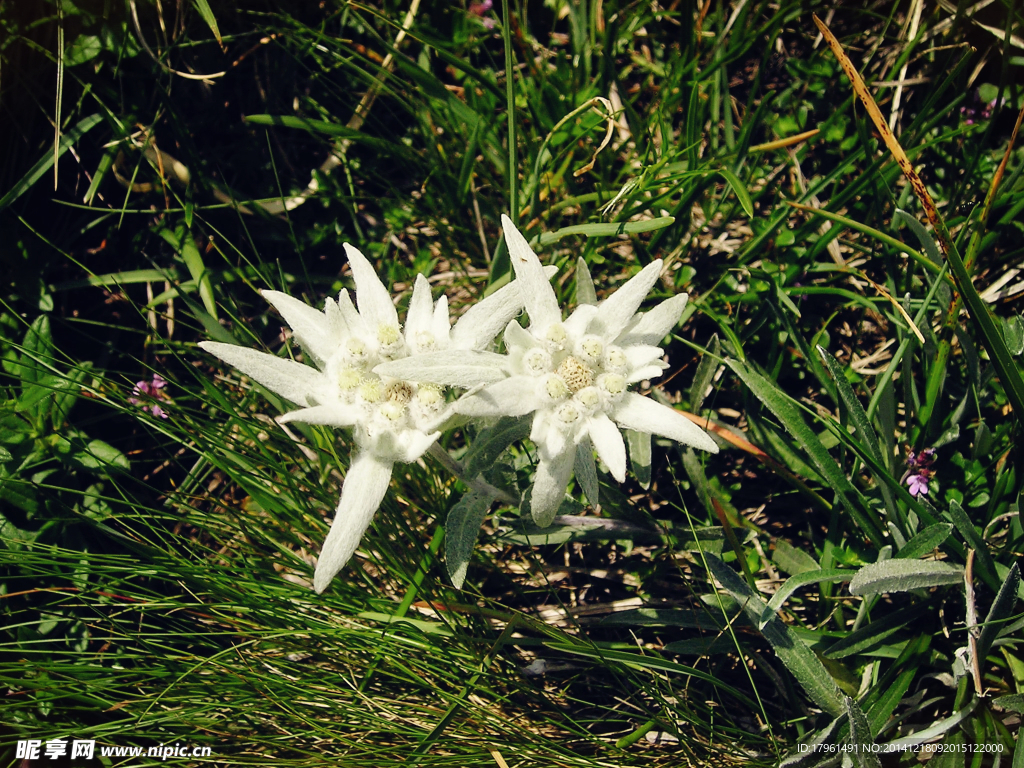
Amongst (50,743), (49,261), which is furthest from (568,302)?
(50,743)

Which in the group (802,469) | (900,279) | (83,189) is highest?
(83,189)

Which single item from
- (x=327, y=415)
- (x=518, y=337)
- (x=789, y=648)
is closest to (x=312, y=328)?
(x=327, y=415)

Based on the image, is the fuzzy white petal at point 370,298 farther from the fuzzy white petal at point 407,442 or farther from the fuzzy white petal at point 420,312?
the fuzzy white petal at point 407,442

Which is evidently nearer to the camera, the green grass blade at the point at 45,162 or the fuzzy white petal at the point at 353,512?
the fuzzy white petal at the point at 353,512

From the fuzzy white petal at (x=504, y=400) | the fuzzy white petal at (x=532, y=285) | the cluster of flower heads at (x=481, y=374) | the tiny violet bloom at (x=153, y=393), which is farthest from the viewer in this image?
the tiny violet bloom at (x=153, y=393)

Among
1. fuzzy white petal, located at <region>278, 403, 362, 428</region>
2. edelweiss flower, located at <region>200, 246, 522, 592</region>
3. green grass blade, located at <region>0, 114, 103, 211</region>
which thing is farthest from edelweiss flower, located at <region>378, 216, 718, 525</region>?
green grass blade, located at <region>0, 114, 103, 211</region>

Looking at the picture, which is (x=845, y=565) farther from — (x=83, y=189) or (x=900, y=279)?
(x=83, y=189)

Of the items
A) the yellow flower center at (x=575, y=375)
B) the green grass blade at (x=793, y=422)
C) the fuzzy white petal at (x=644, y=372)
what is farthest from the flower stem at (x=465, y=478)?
the green grass blade at (x=793, y=422)

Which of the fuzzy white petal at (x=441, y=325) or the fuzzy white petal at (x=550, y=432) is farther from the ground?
the fuzzy white petal at (x=441, y=325)
